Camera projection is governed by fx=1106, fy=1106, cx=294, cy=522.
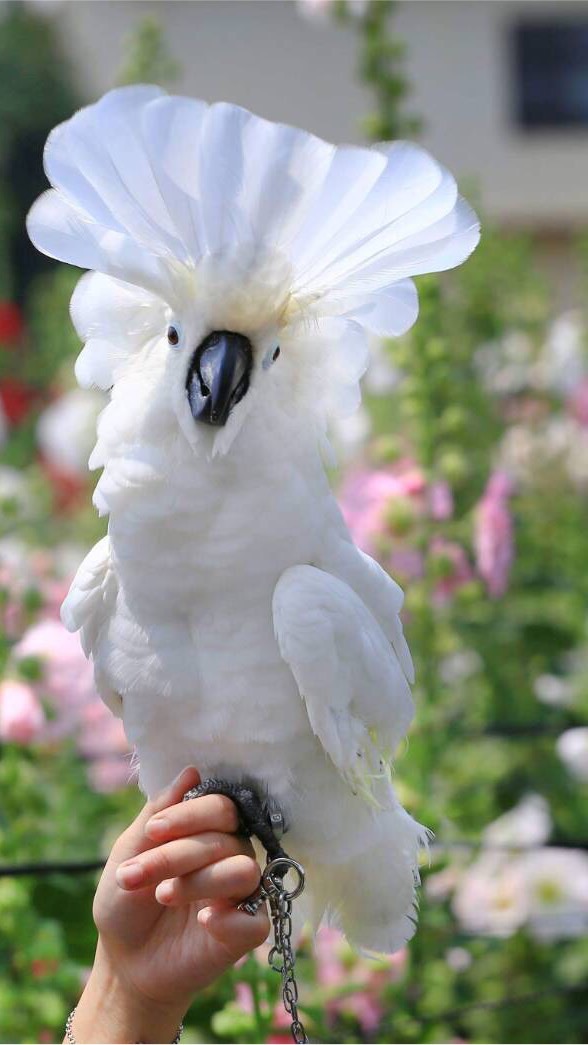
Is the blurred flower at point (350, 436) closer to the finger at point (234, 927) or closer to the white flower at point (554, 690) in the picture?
the white flower at point (554, 690)

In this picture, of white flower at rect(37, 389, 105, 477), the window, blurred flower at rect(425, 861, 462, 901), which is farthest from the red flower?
the window

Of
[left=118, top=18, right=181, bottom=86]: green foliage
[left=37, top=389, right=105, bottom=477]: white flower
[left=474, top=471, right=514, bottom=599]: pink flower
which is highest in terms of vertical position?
[left=118, top=18, right=181, bottom=86]: green foliage

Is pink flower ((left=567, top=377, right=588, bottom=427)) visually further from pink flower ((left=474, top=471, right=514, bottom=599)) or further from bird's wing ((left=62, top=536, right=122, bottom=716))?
bird's wing ((left=62, top=536, right=122, bottom=716))

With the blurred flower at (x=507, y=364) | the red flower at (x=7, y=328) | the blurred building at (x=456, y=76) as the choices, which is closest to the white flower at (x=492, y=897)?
the blurred flower at (x=507, y=364)

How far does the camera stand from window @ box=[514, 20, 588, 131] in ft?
25.0

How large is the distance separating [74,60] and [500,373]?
7.66 m

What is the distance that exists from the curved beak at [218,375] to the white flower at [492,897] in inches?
43.7

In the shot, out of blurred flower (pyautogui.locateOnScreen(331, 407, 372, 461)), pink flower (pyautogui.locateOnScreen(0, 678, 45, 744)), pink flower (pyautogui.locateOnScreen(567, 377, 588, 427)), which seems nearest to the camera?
pink flower (pyautogui.locateOnScreen(0, 678, 45, 744))

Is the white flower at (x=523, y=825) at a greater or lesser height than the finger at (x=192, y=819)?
lesser

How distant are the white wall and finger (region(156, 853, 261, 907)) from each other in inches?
255

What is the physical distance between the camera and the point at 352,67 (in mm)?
6801

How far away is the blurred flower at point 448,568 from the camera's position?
56.8 inches

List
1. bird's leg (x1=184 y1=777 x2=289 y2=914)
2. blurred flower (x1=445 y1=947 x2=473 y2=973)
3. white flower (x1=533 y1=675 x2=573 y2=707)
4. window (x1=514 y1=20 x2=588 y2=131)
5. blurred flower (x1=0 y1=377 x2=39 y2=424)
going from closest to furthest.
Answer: bird's leg (x1=184 y1=777 x2=289 y2=914)
blurred flower (x1=445 y1=947 x2=473 y2=973)
white flower (x1=533 y1=675 x2=573 y2=707)
blurred flower (x1=0 y1=377 x2=39 y2=424)
window (x1=514 y1=20 x2=588 y2=131)

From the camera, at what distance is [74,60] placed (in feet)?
28.7
